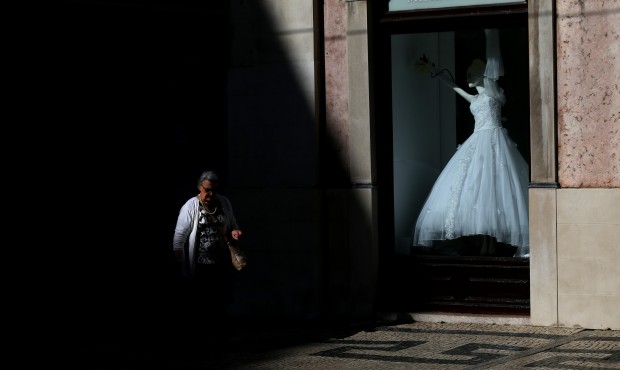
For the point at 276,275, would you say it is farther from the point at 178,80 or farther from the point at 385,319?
the point at 178,80

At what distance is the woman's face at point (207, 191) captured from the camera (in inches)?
489

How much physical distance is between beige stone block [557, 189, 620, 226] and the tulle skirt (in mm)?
771

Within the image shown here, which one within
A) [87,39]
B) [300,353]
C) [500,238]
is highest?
[87,39]

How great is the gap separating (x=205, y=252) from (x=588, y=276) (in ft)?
11.9

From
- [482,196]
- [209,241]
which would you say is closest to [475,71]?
[482,196]

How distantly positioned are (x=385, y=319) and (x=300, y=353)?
2.32 metres

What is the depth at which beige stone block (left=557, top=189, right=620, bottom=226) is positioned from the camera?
12758mm

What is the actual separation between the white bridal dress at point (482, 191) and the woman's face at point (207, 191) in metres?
2.84

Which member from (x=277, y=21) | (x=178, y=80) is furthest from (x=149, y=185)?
(x=277, y=21)

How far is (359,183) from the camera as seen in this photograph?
14141 millimetres

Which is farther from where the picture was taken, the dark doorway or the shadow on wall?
the shadow on wall

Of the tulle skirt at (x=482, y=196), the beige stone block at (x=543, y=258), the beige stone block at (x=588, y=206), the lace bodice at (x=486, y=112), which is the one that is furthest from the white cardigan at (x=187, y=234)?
the beige stone block at (x=588, y=206)

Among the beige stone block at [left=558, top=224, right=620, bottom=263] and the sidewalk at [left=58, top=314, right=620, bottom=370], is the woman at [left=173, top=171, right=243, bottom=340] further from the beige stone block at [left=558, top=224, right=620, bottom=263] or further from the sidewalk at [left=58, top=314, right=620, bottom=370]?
the beige stone block at [left=558, top=224, right=620, bottom=263]

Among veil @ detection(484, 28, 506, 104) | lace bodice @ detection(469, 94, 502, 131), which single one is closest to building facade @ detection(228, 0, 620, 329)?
veil @ detection(484, 28, 506, 104)
